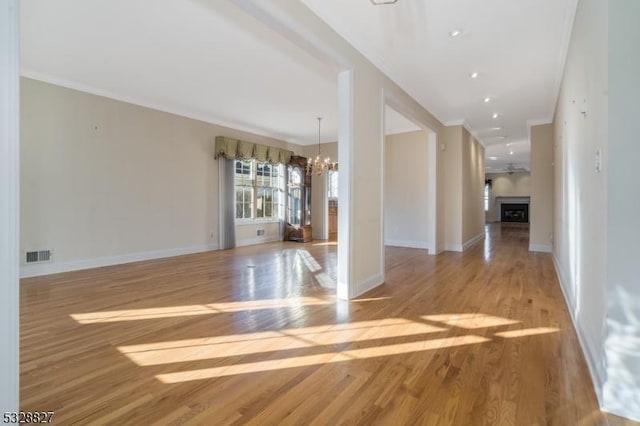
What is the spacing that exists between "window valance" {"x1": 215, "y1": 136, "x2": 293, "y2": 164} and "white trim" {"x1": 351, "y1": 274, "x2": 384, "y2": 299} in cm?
461

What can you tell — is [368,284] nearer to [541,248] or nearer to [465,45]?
[465,45]

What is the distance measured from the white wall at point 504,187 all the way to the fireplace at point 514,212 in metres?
0.28

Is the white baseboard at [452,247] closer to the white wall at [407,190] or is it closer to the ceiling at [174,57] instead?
the white wall at [407,190]

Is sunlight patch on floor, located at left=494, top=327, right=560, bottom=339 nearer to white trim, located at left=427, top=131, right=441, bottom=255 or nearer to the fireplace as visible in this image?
white trim, located at left=427, top=131, right=441, bottom=255

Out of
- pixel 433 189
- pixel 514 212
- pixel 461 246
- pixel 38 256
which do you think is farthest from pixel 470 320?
pixel 514 212

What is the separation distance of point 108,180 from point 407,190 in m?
6.19

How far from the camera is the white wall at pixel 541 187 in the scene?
6609mm

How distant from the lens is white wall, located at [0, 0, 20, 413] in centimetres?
101

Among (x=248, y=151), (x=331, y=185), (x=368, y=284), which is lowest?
(x=368, y=284)

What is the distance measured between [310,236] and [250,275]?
4.30 m

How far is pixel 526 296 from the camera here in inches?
141

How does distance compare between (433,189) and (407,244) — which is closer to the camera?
(433,189)

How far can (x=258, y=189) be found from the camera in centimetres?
833

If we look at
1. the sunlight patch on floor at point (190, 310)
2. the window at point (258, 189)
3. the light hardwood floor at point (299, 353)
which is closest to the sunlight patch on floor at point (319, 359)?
the light hardwood floor at point (299, 353)
